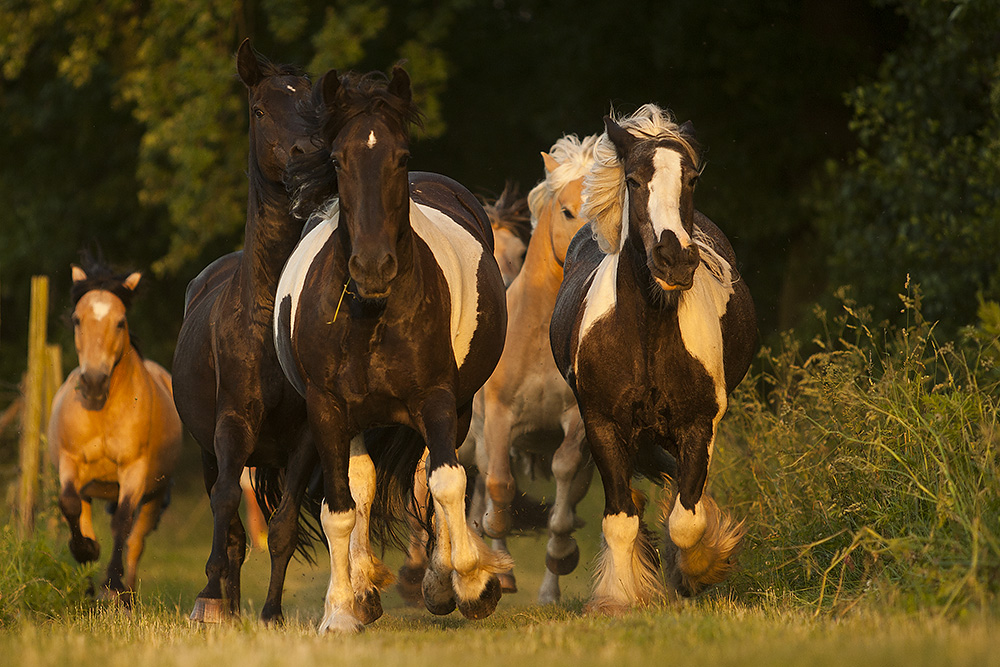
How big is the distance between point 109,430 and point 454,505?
408cm

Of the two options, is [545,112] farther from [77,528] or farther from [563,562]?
[77,528]

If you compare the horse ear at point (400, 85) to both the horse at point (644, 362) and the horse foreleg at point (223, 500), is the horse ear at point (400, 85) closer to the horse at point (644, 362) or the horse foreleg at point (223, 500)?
the horse at point (644, 362)

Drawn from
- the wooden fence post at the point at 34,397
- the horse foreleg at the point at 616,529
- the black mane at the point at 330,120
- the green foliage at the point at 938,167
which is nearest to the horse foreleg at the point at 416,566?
the horse foreleg at the point at 616,529

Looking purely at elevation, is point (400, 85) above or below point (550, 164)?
below

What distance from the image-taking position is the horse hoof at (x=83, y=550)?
27.9 feet

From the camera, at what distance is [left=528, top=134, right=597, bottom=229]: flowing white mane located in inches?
336

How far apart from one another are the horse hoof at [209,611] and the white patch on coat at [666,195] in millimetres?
2884

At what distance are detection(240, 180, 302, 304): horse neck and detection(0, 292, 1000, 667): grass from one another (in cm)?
181

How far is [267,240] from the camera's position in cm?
682

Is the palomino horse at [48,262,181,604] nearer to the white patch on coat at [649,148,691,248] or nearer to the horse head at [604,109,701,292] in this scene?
the horse head at [604,109,701,292]

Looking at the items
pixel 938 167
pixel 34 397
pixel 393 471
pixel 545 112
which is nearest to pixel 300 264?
pixel 393 471

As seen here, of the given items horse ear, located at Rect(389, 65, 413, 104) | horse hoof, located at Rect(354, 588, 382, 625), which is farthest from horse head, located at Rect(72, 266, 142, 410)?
horse ear, located at Rect(389, 65, 413, 104)

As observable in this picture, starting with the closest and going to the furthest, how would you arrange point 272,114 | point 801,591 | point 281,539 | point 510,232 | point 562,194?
point 801,591
point 281,539
point 272,114
point 562,194
point 510,232

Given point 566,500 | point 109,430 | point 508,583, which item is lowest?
point 508,583
